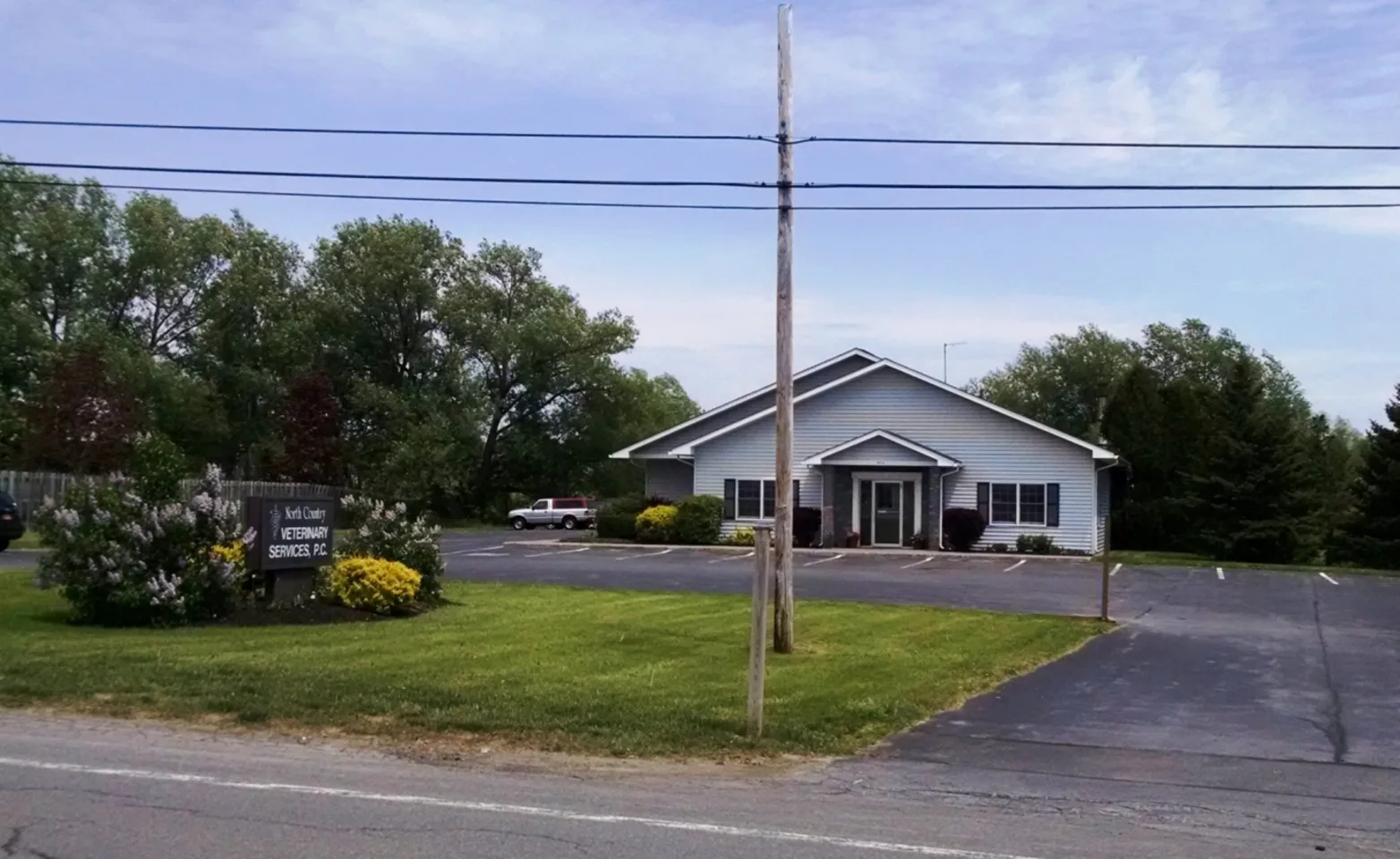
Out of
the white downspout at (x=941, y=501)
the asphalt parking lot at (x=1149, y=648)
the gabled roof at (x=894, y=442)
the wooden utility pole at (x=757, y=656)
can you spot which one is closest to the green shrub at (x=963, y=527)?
the white downspout at (x=941, y=501)

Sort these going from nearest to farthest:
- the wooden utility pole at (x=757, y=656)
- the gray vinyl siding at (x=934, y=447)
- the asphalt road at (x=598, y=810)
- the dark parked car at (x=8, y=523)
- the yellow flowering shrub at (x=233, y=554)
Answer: the asphalt road at (x=598, y=810) → the wooden utility pole at (x=757, y=656) → the yellow flowering shrub at (x=233, y=554) → the dark parked car at (x=8, y=523) → the gray vinyl siding at (x=934, y=447)

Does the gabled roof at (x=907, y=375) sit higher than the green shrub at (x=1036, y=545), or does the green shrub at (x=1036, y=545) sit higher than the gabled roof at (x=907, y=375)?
the gabled roof at (x=907, y=375)

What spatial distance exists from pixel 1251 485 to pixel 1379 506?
4440 millimetres

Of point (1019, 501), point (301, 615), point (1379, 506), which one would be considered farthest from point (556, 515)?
point (301, 615)

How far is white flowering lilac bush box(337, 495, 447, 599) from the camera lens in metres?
19.2

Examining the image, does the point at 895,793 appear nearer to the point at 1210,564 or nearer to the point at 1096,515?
the point at 1210,564

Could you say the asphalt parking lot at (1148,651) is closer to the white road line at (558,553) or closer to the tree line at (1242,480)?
the white road line at (558,553)

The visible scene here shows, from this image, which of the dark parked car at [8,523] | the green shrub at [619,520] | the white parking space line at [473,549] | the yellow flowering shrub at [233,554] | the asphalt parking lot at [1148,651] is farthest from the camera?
the green shrub at [619,520]

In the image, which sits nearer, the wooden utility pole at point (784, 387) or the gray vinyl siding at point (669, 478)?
the wooden utility pole at point (784, 387)

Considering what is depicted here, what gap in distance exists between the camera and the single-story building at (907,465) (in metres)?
41.8

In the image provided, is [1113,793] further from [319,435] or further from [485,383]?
[485,383]

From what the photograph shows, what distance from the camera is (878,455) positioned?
42188 millimetres

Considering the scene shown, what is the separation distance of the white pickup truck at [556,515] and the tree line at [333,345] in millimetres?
3589

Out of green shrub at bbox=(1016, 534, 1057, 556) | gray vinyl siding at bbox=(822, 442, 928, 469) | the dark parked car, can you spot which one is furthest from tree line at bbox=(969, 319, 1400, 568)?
the dark parked car
